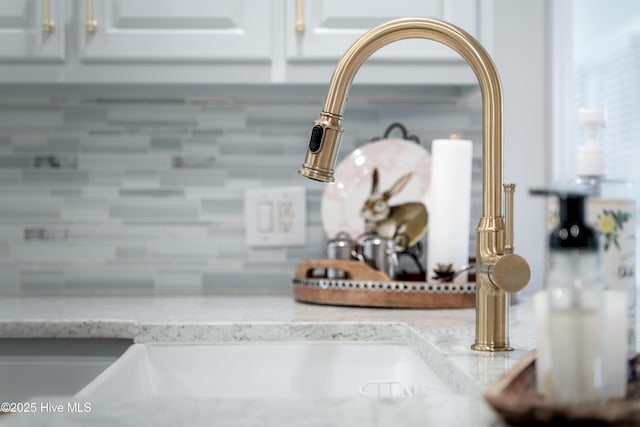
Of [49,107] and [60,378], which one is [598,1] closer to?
[49,107]

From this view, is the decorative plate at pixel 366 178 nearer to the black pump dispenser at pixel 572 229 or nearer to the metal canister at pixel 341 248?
the metal canister at pixel 341 248

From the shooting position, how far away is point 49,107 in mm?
1982

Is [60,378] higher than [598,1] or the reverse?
the reverse

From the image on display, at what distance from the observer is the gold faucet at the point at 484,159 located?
3.52ft

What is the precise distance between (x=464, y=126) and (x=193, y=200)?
69cm

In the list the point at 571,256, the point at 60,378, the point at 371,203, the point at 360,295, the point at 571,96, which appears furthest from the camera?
the point at 571,96

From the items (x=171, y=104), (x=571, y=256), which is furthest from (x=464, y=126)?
(x=571, y=256)

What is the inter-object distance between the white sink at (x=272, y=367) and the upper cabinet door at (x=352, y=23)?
2.02 feet

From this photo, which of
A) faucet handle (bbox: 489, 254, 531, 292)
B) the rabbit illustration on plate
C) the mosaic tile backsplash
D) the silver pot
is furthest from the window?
faucet handle (bbox: 489, 254, 531, 292)

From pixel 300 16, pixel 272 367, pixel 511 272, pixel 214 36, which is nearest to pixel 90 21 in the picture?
pixel 214 36

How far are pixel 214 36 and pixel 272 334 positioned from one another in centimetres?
64

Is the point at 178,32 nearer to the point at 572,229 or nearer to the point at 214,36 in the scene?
the point at 214,36

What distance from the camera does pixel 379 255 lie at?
1.68m

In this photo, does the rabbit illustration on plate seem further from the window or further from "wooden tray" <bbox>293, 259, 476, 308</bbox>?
the window
